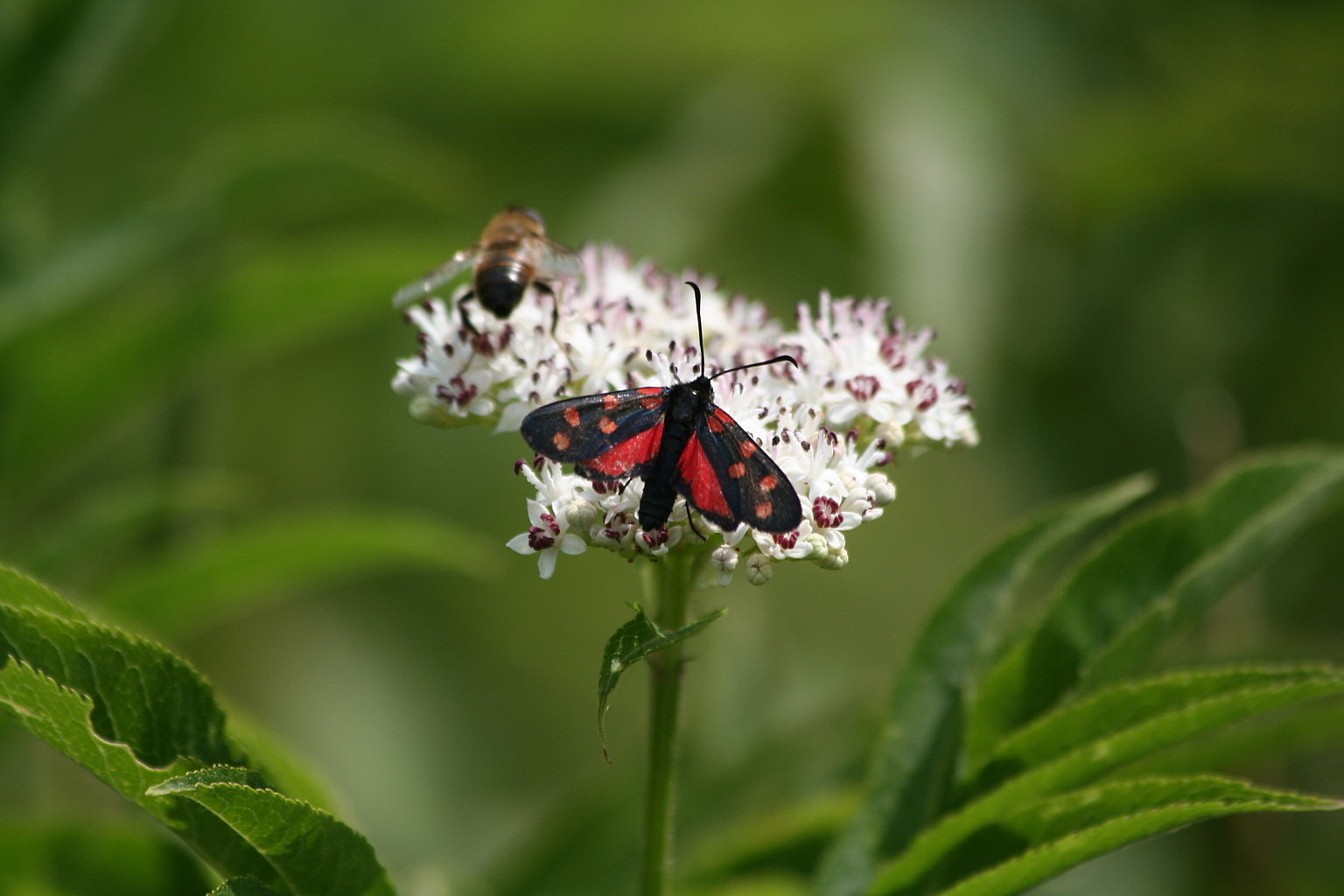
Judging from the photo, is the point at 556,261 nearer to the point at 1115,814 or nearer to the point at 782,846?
the point at 782,846

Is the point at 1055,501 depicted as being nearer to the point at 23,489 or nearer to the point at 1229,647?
the point at 1229,647

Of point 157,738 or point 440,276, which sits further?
point 440,276

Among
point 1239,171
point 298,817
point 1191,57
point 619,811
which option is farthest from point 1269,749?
point 1191,57

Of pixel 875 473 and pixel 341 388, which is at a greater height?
pixel 341 388

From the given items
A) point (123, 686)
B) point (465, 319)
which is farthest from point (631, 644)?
point (465, 319)

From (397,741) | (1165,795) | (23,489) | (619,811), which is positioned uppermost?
(397,741)

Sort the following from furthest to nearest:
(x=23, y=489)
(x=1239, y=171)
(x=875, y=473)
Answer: (x=1239, y=171), (x=23, y=489), (x=875, y=473)

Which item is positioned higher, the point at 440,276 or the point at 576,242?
the point at 576,242

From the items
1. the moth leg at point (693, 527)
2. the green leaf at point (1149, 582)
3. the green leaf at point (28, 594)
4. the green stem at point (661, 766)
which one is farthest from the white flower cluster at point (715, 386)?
the green leaf at point (28, 594)
